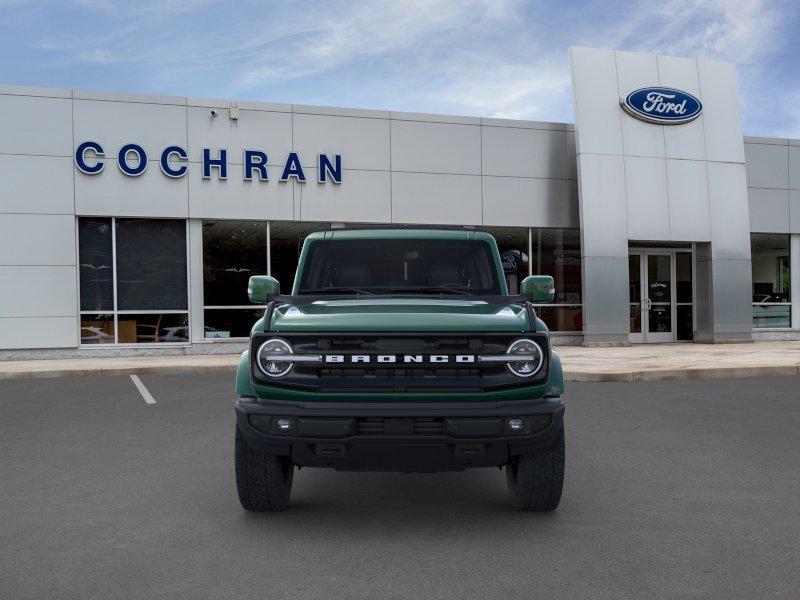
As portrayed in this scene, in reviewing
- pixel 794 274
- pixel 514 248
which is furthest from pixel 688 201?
pixel 794 274

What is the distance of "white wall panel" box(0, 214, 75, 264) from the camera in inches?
702

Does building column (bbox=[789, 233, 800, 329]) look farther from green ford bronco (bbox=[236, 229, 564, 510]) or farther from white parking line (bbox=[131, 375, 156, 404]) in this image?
green ford bronco (bbox=[236, 229, 564, 510])

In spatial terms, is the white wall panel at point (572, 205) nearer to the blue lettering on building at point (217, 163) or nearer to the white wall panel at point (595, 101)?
the white wall panel at point (595, 101)

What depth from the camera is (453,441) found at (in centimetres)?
436

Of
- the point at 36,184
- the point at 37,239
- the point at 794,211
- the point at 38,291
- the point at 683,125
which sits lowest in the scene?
the point at 38,291

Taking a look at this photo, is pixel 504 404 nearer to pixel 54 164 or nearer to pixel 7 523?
pixel 7 523

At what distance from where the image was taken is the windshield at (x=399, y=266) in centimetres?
591

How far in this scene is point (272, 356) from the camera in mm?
4586

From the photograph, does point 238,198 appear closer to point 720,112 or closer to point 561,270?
point 561,270

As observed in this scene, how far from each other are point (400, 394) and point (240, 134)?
16.1 meters

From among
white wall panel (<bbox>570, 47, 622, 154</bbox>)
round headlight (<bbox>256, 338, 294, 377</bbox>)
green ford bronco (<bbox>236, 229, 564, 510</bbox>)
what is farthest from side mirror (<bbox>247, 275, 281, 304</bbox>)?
white wall panel (<bbox>570, 47, 622, 154</bbox>)

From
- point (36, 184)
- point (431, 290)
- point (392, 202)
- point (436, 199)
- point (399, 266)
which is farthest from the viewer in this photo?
point (436, 199)

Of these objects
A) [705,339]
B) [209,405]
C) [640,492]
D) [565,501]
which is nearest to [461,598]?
[565,501]

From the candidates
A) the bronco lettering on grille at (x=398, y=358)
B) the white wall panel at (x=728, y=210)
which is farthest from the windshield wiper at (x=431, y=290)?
the white wall panel at (x=728, y=210)
